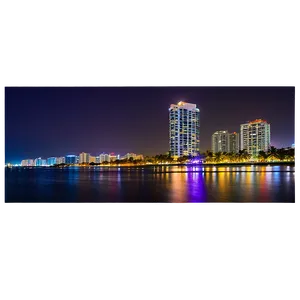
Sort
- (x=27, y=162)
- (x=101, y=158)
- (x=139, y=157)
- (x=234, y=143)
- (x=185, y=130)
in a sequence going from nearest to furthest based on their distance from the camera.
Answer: (x=185, y=130) < (x=234, y=143) < (x=27, y=162) < (x=139, y=157) < (x=101, y=158)

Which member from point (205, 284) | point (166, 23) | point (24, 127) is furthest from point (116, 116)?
point (205, 284)

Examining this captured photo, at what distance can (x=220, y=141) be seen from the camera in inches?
205

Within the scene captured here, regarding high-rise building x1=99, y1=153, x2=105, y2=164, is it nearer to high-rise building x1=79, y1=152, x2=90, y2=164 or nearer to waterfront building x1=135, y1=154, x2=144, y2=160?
high-rise building x1=79, y1=152, x2=90, y2=164

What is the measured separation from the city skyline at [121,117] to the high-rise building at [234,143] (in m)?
0.13

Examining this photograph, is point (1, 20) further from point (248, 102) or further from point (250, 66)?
point (248, 102)

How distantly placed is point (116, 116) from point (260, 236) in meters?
3.65

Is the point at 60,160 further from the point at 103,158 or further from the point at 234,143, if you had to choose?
the point at 234,143

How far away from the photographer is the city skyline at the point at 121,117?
5.10 metres

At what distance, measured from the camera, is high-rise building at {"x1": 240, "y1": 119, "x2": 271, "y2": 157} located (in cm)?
516

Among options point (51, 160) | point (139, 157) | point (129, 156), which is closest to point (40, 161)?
point (51, 160)

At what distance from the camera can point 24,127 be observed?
5801mm

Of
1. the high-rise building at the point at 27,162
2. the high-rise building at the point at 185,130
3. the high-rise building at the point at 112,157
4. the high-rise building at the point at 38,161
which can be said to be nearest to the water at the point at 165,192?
the high-rise building at the point at 27,162

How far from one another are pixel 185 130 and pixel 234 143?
97 cm

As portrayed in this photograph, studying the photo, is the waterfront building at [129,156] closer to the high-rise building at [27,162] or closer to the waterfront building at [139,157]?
→ the waterfront building at [139,157]
